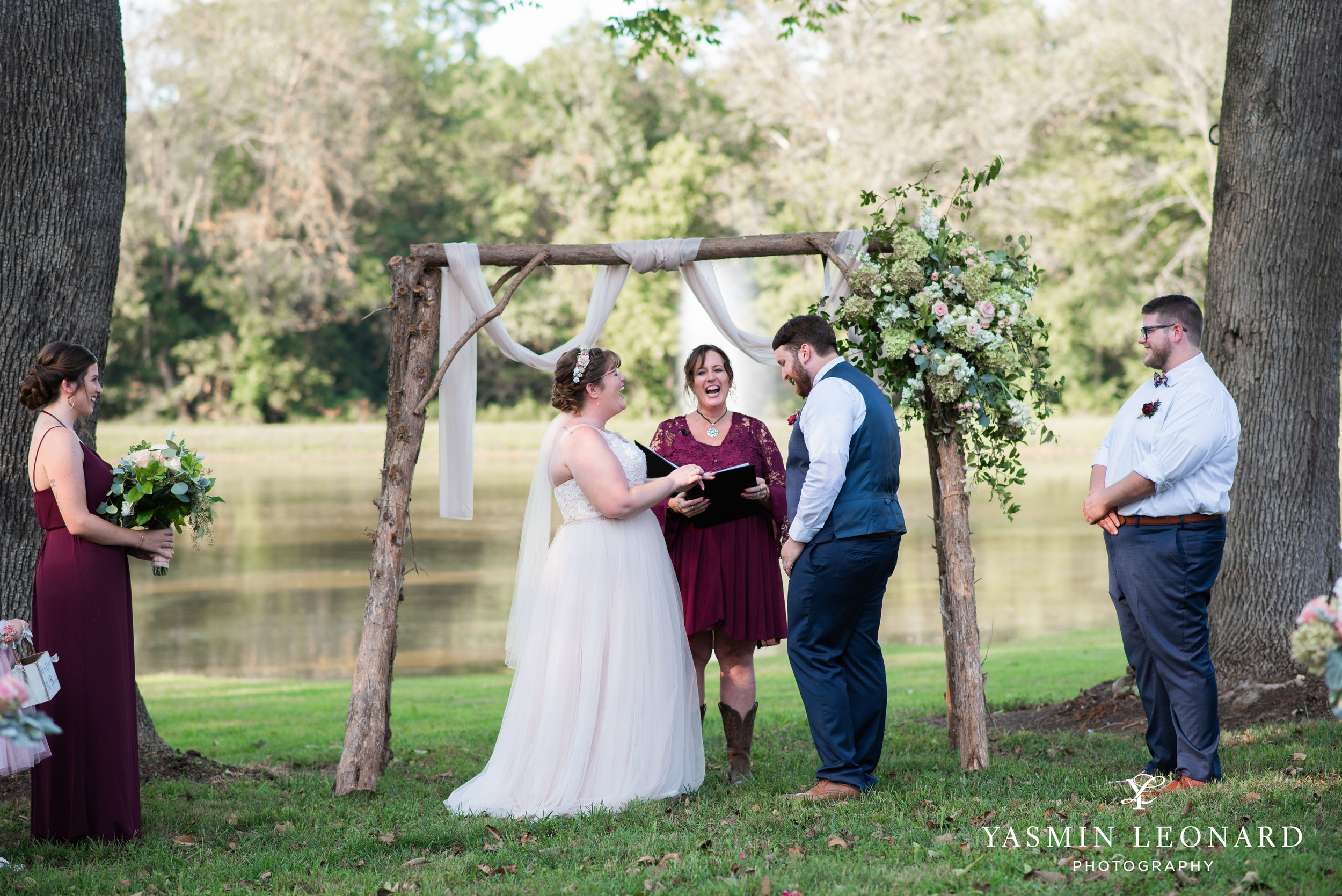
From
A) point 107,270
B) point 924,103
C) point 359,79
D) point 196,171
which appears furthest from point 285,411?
point 107,270

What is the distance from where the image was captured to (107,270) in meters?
6.19

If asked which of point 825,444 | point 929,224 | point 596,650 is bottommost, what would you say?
point 596,650

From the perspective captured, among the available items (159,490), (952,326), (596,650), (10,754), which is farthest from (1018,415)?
(10,754)

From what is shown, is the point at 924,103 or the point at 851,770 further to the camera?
the point at 924,103

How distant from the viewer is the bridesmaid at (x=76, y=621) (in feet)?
15.7

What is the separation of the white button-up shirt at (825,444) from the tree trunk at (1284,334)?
3141 mm

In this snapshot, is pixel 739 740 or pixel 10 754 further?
pixel 739 740

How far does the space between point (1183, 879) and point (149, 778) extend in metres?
5.17

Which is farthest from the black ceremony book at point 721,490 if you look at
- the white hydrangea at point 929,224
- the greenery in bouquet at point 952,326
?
the white hydrangea at point 929,224

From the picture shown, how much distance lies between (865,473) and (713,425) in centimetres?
126

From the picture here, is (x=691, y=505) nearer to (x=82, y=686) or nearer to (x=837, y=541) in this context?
(x=837, y=541)

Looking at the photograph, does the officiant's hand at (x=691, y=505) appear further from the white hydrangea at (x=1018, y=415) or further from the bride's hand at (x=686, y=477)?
the white hydrangea at (x=1018, y=415)

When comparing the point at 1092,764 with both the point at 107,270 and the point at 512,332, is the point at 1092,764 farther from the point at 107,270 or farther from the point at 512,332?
the point at 512,332

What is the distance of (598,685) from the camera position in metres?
5.44
